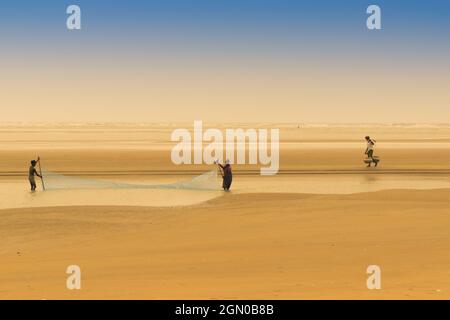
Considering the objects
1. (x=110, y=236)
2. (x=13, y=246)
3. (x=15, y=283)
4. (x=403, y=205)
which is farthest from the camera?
(x=403, y=205)

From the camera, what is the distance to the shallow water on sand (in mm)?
24062

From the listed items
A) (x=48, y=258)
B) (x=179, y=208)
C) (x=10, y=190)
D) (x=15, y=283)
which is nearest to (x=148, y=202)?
(x=179, y=208)

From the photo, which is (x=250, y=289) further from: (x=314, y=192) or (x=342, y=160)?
(x=342, y=160)

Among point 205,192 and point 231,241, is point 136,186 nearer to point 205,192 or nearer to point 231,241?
point 205,192

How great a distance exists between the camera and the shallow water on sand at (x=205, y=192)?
78.9 ft

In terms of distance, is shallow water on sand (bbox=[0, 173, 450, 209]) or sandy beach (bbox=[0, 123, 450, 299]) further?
shallow water on sand (bbox=[0, 173, 450, 209])

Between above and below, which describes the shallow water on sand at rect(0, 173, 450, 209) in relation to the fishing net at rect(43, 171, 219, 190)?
below

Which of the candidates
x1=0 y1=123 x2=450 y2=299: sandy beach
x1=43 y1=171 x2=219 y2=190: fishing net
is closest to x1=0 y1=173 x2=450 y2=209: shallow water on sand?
A: x1=0 y1=123 x2=450 y2=299: sandy beach

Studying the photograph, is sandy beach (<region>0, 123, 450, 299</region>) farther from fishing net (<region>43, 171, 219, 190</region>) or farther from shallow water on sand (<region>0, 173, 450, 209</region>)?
fishing net (<region>43, 171, 219, 190</region>)

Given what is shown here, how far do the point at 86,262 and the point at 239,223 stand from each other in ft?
19.1

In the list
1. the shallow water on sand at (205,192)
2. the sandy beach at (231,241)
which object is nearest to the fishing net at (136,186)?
the shallow water on sand at (205,192)

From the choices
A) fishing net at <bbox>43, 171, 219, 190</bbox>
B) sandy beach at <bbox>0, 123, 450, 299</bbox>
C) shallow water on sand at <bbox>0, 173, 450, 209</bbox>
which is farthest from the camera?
fishing net at <bbox>43, 171, 219, 190</bbox>

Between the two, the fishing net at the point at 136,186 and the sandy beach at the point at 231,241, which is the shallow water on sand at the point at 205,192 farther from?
the fishing net at the point at 136,186

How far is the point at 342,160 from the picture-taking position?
5022 centimetres
